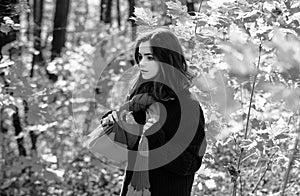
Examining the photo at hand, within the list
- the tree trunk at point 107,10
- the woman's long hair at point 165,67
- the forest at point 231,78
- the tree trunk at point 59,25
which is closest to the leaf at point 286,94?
the forest at point 231,78

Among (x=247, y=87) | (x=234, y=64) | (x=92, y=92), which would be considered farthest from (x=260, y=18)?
(x=92, y=92)

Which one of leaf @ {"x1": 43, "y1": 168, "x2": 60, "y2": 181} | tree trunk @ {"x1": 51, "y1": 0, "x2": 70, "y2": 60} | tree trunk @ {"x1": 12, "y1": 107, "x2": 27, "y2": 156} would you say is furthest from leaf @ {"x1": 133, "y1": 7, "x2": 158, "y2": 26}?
tree trunk @ {"x1": 51, "y1": 0, "x2": 70, "y2": 60}

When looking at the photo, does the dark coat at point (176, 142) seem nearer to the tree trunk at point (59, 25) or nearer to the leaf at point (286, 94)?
the leaf at point (286, 94)

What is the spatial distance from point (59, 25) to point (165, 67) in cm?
501

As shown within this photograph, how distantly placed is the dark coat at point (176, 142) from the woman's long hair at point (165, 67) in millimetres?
44

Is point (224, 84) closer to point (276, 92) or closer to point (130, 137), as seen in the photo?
point (276, 92)

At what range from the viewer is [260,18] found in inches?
104

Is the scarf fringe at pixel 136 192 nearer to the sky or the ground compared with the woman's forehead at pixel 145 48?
nearer to the ground

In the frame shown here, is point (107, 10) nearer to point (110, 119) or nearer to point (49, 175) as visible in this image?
point (49, 175)

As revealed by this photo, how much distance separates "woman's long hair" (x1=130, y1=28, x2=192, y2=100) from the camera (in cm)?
207

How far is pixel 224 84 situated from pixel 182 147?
1.00 m

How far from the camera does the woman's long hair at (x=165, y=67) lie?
6.78ft

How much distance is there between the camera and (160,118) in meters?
2.05

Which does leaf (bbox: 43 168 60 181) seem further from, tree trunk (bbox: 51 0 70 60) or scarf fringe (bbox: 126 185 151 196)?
tree trunk (bbox: 51 0 70 60)
